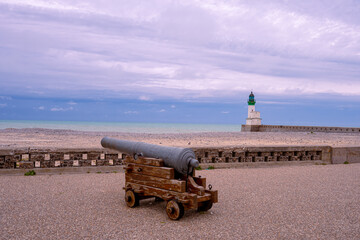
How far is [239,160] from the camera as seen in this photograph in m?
10.9

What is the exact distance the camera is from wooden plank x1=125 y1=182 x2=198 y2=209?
540 centimetres

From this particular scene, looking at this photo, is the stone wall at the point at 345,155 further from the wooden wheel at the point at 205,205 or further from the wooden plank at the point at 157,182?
→ the wooden plank at the point at 157,182

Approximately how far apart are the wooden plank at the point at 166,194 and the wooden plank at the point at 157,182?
6 cm

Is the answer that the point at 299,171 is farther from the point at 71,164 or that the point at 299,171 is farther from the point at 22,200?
the point at 22,200

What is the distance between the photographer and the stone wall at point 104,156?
29.0 feet

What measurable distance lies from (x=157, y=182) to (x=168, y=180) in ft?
1.03

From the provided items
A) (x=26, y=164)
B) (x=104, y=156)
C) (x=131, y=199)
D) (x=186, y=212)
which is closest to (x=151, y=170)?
(x=131, y=199)

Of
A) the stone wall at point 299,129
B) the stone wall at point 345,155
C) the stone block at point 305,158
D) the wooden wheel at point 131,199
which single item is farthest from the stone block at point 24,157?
the stone wall at point 299,129

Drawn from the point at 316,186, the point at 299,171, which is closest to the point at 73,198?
the point at 316,186

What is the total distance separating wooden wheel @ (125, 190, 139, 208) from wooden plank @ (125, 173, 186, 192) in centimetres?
24

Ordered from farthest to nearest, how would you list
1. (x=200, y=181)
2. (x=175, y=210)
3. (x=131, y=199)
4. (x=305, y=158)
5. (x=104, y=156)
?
(x=305, y=158) < (x=104, y=156) < (x=131, y=199) < (x=200, y=181) < (x=175, y=210)

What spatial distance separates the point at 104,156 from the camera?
9.59m

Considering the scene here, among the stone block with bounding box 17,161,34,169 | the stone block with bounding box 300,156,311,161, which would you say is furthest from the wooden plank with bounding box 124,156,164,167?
the stone block with bounding box 300,156,311,161

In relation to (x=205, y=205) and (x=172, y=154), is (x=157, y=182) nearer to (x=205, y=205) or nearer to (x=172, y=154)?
(x=172, y=154)
